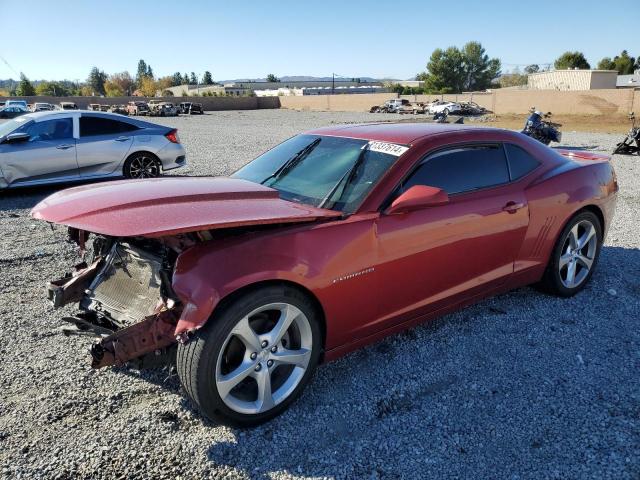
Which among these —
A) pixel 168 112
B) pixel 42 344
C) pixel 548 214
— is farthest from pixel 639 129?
pixel 168 112

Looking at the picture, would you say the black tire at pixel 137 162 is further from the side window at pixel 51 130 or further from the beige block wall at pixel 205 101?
the beige block wall at pixel 205 101

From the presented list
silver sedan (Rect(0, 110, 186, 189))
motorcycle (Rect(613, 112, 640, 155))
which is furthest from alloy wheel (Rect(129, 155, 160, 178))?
motorcycle (Rect(613, 112, 640, 155))

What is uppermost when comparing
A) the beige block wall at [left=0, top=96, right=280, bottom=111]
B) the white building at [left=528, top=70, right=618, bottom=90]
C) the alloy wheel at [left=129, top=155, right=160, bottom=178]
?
the white building at [left=528, top=70, right=618, bottom=90]

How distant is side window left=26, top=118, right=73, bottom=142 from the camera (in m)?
8.44

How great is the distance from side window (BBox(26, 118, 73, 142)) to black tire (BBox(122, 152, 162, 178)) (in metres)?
1.06

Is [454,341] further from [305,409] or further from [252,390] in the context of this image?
[252,390]

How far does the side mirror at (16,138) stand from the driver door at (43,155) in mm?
50

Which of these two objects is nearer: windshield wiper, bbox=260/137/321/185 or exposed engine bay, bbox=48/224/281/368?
exposed engine bay, bbox=48/224/281/368

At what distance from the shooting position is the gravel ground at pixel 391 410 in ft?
8.12

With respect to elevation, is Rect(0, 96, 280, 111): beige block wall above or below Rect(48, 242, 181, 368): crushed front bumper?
above

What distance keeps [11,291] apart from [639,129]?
616 inches

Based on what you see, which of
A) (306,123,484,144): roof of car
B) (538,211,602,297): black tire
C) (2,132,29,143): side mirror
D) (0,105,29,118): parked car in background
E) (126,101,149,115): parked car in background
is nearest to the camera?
(306,123,484,144): roof of car

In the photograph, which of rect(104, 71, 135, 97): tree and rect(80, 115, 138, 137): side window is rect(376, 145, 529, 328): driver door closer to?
rect(80, 115, 138, 137): side window

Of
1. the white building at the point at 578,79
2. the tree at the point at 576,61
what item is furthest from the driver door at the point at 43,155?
the tree at the point at 576,61
